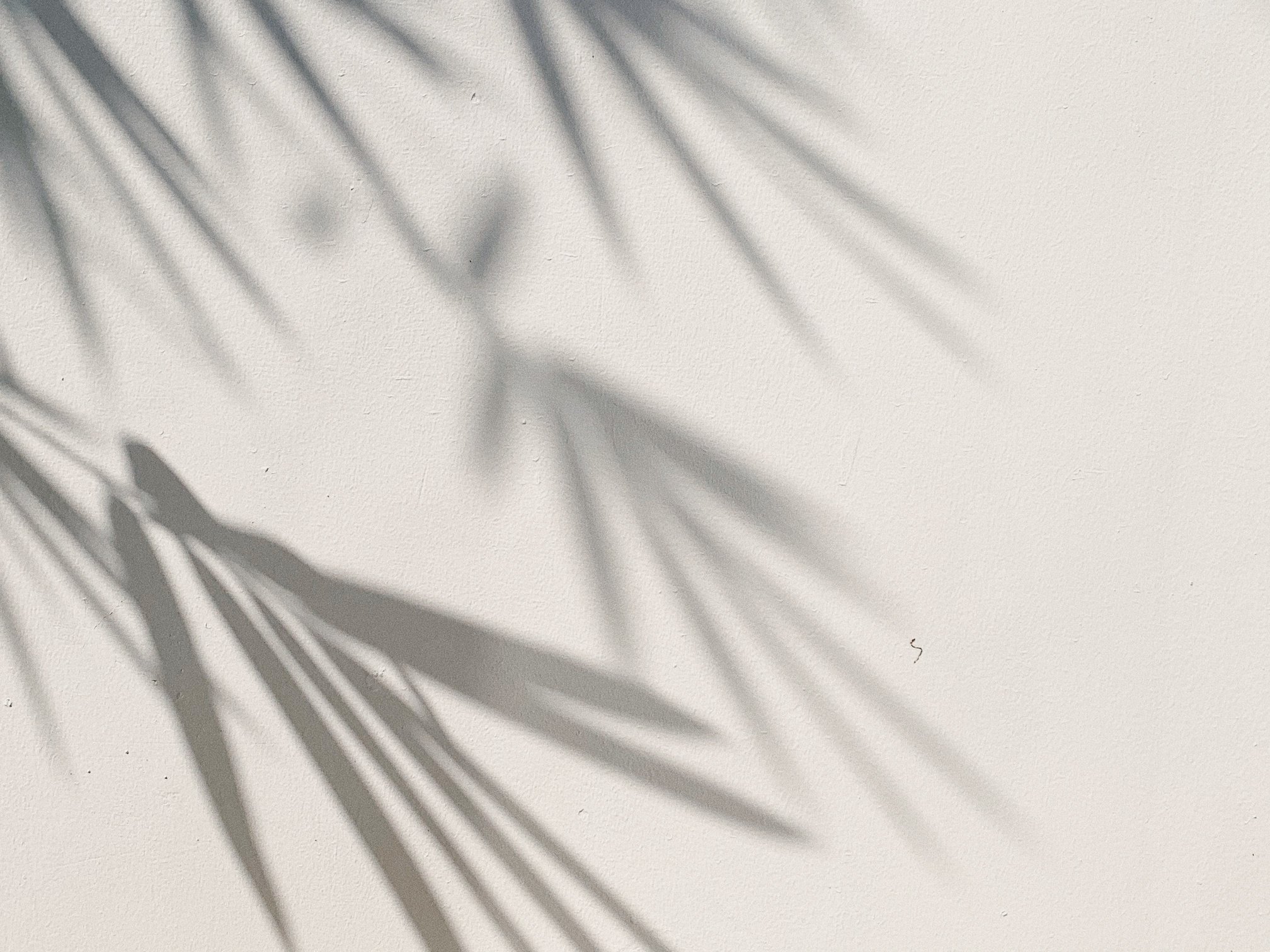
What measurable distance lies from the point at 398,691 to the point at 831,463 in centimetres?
64

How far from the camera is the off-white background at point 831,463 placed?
3.90ft

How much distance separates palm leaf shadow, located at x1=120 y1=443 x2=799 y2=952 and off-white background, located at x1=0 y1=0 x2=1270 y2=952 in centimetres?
3

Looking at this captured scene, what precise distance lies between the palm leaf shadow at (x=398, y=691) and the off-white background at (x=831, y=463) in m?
0.03

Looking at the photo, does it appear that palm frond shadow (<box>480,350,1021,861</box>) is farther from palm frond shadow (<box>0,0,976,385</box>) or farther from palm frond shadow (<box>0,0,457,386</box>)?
palm frond shadow (<box>0,0,457,386</box>)

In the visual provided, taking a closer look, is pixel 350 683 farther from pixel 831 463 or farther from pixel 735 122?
pixel 735 122

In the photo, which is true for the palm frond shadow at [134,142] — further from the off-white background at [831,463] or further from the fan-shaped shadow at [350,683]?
the fan-shaped shadow at [350,683]

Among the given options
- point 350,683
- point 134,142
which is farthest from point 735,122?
point 350,683

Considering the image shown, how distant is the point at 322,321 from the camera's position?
48.4 inches

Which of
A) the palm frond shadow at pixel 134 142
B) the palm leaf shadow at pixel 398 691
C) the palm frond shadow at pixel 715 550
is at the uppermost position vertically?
the palm frond shadow at pixel 134 142

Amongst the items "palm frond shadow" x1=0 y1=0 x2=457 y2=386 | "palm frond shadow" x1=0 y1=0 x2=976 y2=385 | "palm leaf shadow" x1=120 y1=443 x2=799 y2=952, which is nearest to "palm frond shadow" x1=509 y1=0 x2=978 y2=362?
"palm frond shadow" x1=0 y1=0 x2=976 y2=385

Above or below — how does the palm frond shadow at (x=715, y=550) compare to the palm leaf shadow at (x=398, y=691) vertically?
above

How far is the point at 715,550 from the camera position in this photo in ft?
4.11

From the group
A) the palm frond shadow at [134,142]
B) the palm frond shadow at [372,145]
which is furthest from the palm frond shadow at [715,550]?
the palm frond shadow at [134,142]

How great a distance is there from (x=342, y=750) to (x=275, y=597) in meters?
0.22
